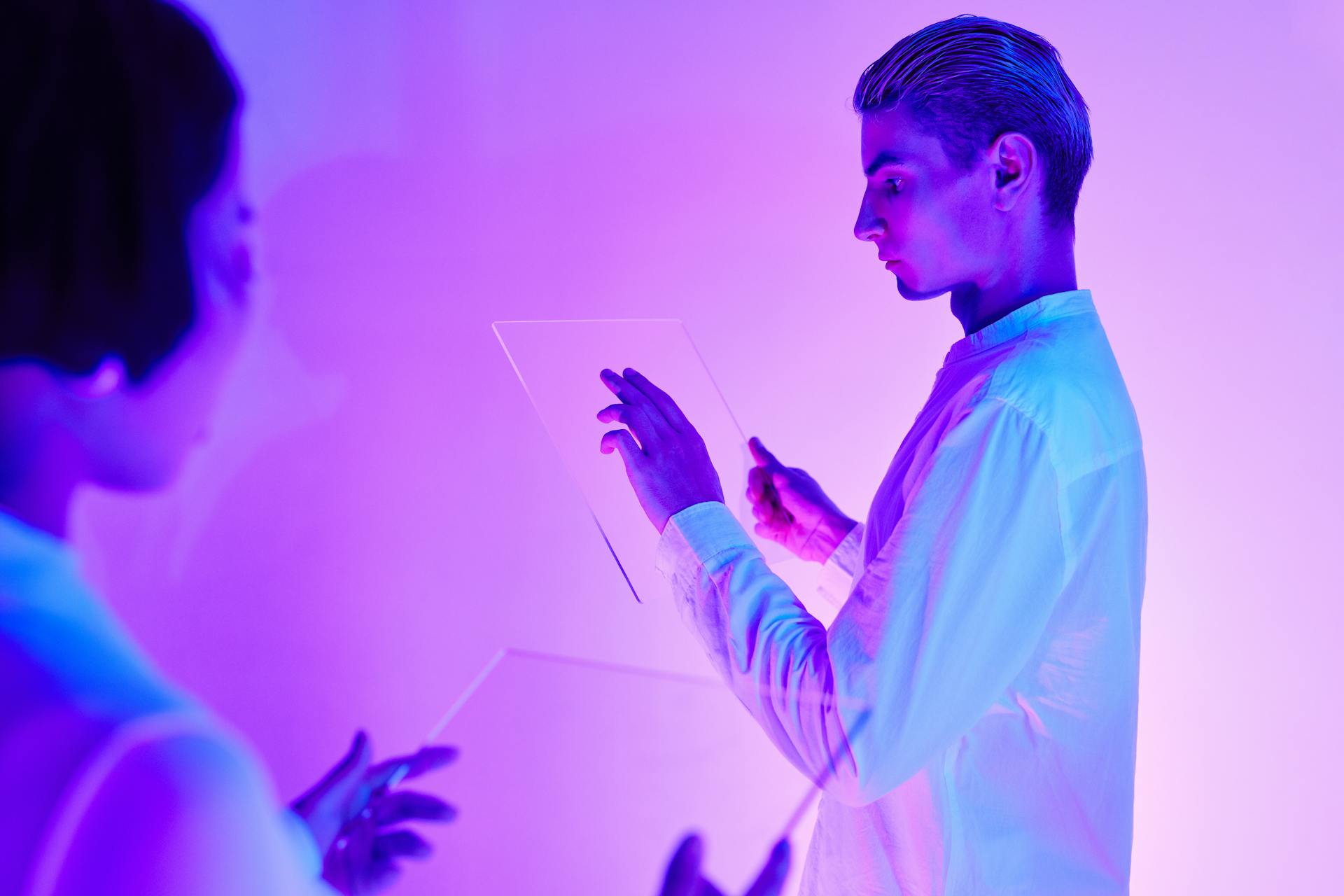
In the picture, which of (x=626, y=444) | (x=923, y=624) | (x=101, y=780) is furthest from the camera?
(x=626, y=444)

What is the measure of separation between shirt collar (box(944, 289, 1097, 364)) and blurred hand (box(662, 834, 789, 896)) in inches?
22.4

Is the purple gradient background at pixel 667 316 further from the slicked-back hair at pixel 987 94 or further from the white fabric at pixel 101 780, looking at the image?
the slicked-back hair at pixel 987 94

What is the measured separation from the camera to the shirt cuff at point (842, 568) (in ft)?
3.74

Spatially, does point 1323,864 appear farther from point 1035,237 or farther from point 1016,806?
point 1035,237

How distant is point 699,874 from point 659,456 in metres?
A: 0.37

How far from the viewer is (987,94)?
87 cm

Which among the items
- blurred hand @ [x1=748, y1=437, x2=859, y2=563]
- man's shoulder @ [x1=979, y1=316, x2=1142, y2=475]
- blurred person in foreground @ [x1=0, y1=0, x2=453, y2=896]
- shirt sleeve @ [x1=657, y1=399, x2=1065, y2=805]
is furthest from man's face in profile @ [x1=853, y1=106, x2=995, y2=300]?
blurred person in foreground @ [x1=0, y1=0, x2=453, y2=896]

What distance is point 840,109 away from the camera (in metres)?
1.37

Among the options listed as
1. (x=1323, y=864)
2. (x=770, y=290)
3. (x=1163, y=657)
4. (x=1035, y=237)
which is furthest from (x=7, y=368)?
(x=1323, y=864)

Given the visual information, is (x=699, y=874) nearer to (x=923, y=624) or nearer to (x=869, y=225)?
(x=923, y=624)

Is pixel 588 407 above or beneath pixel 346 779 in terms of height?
above

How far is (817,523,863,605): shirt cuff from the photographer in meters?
1.14

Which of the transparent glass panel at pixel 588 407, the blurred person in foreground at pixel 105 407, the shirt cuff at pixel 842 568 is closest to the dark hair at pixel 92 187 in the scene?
the blurred person in foreground at pixel 105 407

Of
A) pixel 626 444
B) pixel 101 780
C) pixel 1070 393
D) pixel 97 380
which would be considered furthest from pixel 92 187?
pixel 1070 393
